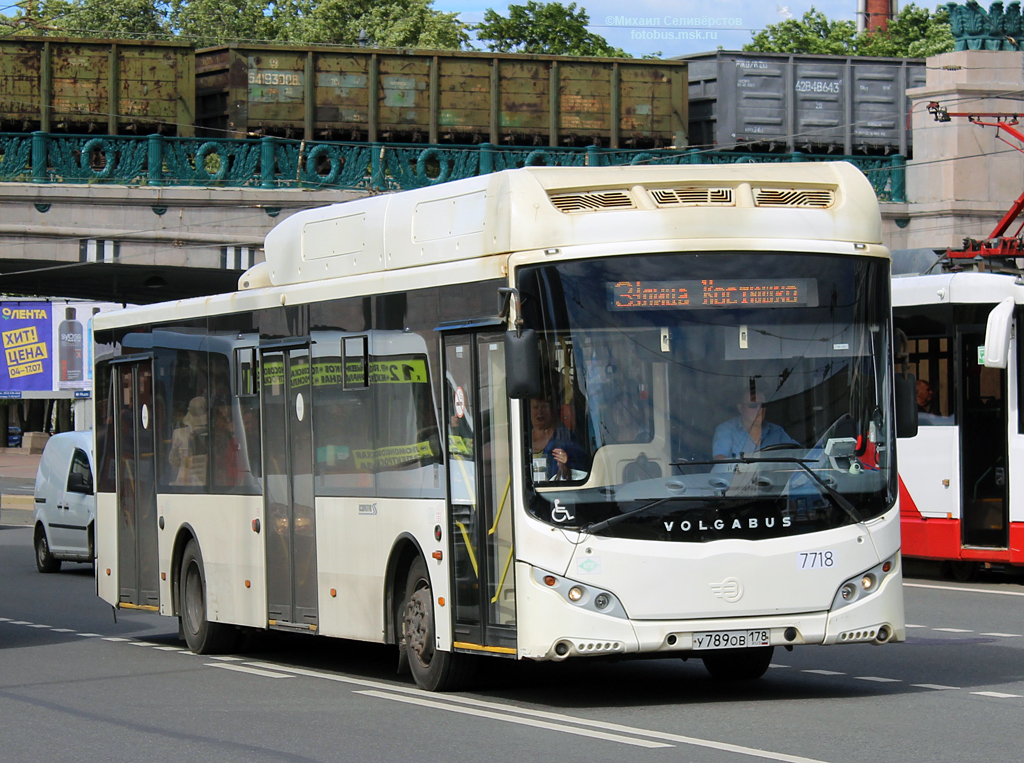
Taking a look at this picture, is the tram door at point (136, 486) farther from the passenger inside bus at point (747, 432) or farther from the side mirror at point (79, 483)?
the side mirror at point (79, 483)

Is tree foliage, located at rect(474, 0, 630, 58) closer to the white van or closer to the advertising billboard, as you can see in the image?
the advertising billboard

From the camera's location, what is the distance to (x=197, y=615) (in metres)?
14.3

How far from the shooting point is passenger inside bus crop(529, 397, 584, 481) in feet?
32.3

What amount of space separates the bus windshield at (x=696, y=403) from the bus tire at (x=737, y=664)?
155 centimetres

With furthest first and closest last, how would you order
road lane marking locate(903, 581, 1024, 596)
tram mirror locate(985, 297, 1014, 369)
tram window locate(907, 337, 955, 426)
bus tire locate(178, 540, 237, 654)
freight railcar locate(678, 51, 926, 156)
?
freight railcar locate(678, 51, 926, 156) → tram window locate(907, 337, 955, 426) → road lane marking locate(903, 581, 1024, 596) → tram mirror locate(985, 297, 1014, 369) → bus tire locate(178, 540, 237, 654)

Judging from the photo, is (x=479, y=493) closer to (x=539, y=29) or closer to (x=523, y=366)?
(x=523, y=366)

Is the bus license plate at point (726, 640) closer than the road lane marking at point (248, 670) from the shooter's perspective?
Yes

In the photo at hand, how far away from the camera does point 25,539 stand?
3200 centimetres

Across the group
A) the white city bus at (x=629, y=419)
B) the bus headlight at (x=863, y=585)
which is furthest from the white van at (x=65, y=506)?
the bus headlight at (x=863, y=585)

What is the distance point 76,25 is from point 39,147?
165 ft

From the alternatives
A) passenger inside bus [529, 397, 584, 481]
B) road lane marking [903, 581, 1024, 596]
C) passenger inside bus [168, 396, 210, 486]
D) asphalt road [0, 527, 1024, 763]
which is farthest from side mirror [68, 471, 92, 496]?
passenger inside bus [529, 397, 584, 481]

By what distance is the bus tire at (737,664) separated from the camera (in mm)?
11266

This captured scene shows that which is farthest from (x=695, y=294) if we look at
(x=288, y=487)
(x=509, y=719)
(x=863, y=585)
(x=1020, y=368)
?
(x=1020, y=368)

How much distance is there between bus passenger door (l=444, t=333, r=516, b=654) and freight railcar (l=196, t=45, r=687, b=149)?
23.7 metres
